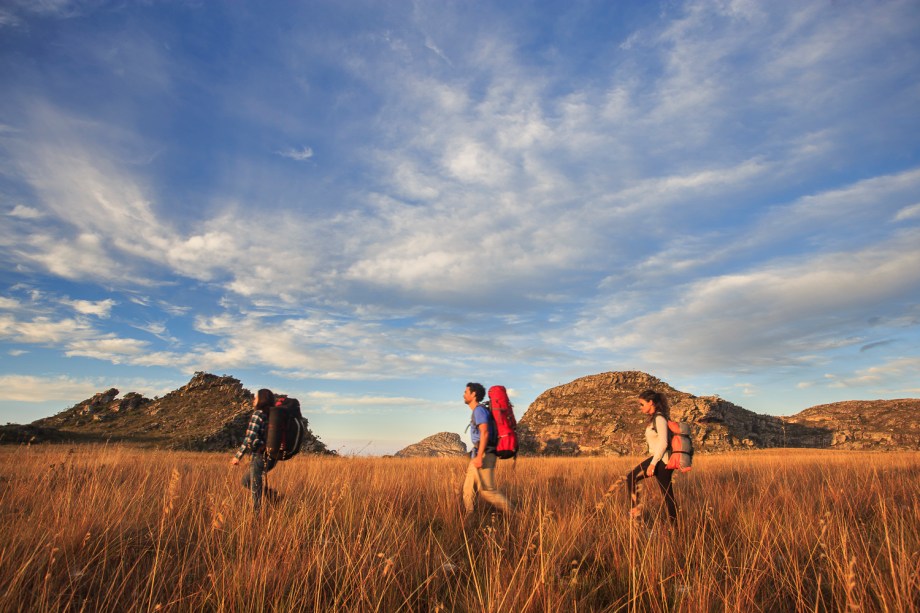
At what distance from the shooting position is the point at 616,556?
157 inches

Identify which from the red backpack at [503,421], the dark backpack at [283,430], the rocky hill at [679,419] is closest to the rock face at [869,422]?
the rocky hill at [679,419]

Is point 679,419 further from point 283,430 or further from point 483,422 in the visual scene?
point 283,430

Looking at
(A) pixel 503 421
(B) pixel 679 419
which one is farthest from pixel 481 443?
(B) pixel 679 419

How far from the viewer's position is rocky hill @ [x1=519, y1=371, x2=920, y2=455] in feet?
133

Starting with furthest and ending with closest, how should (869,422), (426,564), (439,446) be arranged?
(869,422), (439,446), (426,564)

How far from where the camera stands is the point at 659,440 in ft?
20.7

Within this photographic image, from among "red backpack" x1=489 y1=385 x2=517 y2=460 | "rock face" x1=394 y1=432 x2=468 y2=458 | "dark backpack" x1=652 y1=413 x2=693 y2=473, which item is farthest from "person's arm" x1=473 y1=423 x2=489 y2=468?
Result: "rock face" x1=394 y1=432 x2=468 y2=458

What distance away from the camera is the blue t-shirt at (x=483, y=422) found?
248 inches

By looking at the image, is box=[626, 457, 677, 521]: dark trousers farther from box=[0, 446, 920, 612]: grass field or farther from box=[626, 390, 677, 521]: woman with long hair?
box=[0, 446, 920, 612]: grass field

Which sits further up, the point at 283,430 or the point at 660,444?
the point at 283,430

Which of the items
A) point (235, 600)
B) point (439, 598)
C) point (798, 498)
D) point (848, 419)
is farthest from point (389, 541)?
point (848, 419)

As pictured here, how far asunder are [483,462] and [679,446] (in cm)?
256

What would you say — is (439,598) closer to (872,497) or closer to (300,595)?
(300,595)

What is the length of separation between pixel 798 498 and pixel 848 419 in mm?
58478
